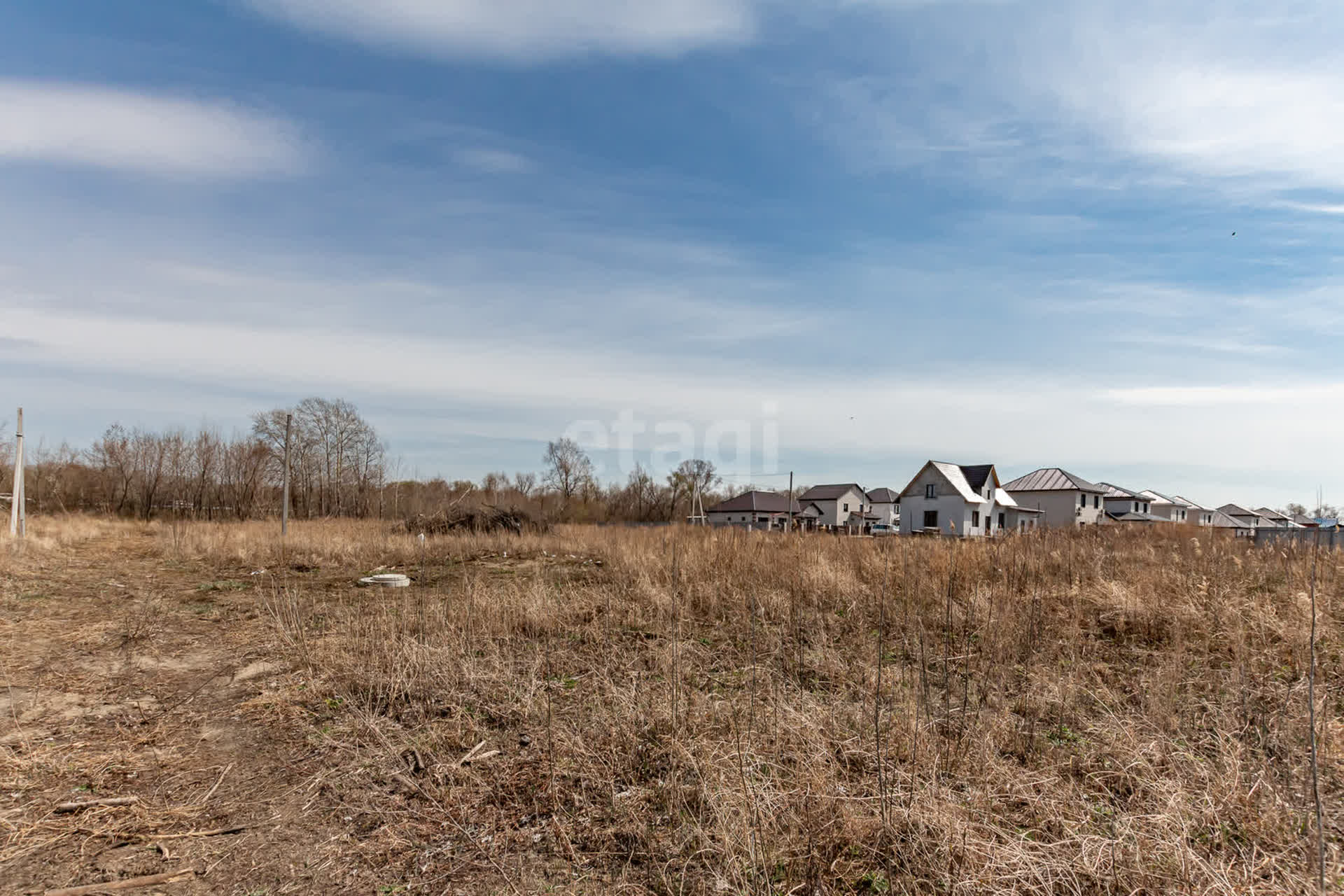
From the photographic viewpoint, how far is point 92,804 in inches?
121

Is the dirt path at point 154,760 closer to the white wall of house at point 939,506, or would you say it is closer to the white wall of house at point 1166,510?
the white wall of house at point 939,506

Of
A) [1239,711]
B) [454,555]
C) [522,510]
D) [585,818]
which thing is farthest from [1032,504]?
[585,818]

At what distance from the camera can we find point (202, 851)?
109 inches

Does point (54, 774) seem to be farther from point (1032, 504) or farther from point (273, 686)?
point (1032, 504)

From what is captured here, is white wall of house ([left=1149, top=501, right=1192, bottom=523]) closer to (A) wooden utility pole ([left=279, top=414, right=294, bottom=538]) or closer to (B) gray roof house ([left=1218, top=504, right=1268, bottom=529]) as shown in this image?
(B) gray roof house ([left=1218, top=504, right=1268, bottom=529])

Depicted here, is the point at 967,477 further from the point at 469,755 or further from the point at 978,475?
the point at 469,755

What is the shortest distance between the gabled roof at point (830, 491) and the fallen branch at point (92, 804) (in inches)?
2215

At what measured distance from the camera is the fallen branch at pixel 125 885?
7.96 feet

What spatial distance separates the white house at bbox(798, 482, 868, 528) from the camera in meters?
56.5

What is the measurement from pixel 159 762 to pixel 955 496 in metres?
41.3

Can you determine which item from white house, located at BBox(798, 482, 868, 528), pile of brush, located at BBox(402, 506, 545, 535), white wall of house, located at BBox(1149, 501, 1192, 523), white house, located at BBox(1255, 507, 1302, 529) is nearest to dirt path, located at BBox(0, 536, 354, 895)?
white house, located at BBox(1255, 507, 1302, 529)

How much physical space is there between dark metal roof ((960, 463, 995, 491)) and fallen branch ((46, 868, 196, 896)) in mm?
43055

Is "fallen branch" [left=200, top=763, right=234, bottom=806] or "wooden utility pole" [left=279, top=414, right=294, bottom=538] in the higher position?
"wooden utility pole" [left=279, top=414, right=294, bottom=538]

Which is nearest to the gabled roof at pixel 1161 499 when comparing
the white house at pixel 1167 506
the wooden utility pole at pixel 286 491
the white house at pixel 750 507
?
the white house at pixel 1167 506
